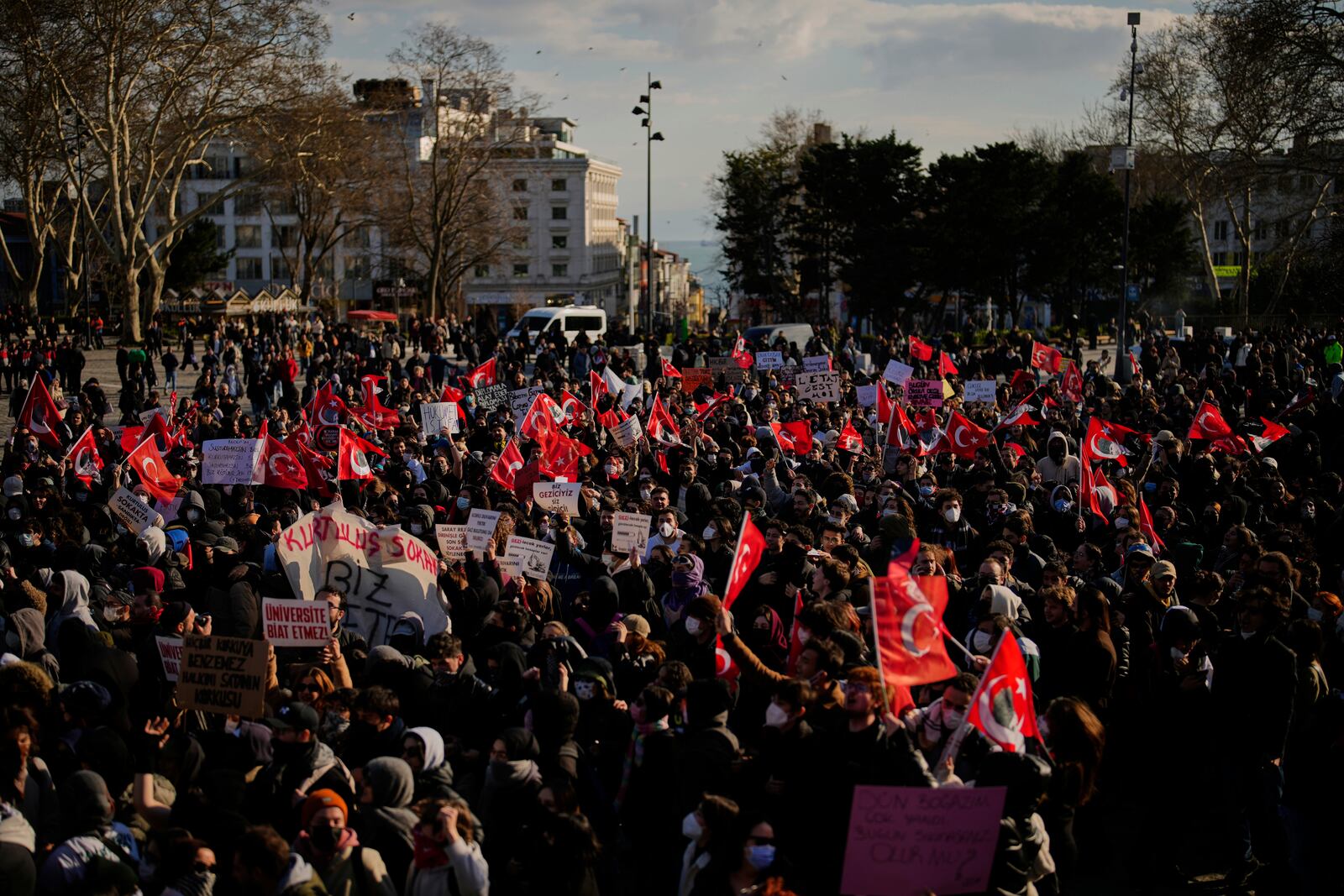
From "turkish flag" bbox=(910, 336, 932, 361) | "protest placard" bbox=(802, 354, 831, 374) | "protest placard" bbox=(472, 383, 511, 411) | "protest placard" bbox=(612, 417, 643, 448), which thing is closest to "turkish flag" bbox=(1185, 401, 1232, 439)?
"protest placard" bbox=(612, 417, 643, 448)

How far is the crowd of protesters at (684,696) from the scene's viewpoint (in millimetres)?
5660

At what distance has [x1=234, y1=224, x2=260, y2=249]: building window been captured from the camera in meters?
104

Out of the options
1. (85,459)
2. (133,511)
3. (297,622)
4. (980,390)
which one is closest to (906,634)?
(297,622)

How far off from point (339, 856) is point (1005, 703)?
2911 millimetres

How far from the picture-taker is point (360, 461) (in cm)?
1423

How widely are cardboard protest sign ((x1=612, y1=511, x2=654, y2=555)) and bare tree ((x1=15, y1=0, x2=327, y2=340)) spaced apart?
36.2 meters

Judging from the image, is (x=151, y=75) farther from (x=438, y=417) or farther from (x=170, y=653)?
(x=170, y=653)

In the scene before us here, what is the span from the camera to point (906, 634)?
6.74m

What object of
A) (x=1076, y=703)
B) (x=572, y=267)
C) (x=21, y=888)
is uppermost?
(x=572, y=267)

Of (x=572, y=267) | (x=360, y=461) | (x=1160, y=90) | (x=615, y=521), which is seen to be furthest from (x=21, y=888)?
(x=572, y=267)

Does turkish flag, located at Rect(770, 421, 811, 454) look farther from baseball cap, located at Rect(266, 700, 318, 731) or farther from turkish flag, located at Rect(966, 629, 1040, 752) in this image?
baseball cap, located at Rect(266, 700, 318, 731)

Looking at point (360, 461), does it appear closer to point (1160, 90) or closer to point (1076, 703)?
point (1076, 703)

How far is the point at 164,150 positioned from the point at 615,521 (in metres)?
43.6

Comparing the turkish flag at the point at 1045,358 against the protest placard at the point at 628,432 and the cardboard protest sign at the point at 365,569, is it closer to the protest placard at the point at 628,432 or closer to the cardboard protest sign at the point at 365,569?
the protest placard at the point at 628,432
